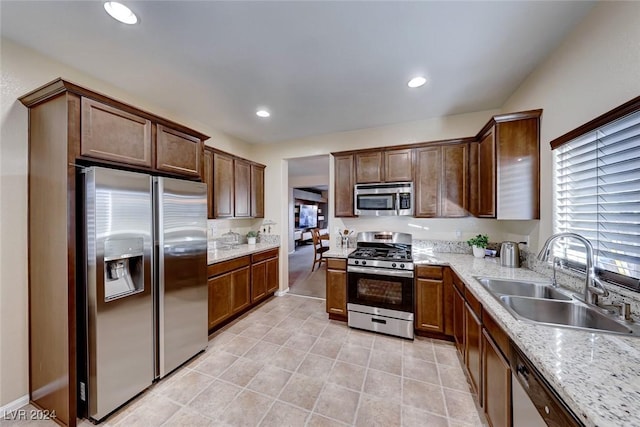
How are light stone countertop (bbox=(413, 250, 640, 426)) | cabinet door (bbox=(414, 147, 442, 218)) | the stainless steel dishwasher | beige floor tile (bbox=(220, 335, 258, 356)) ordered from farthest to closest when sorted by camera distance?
1. cabinet door (bbox=(414, 147, 442, 218))
2. beige floor tile (bbox=(220, 335, 258, 356))
3. the stainless steel dishwasher
4. light stone countertop (bbox=(413, 250, 640, 426))

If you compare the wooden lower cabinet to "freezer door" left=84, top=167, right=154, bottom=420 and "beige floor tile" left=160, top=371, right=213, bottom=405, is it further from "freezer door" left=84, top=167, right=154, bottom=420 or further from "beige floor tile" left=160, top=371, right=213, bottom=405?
"freezer door" left=84, top=167, right=154, bottom=420

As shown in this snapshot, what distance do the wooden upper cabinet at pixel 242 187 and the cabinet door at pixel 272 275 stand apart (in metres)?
0.90

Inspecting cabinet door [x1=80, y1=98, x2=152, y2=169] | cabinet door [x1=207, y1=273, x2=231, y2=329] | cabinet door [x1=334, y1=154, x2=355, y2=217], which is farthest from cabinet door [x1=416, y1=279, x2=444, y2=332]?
cabinet door [x1=80, y1=98, x2=152, y2=169]

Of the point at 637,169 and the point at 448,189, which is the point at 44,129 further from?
the point at 448,189

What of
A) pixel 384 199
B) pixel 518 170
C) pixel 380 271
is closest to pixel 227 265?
pixel 380 271

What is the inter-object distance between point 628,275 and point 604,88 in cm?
113

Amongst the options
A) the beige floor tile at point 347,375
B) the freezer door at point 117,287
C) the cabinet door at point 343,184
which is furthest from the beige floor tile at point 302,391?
the cabinet door at point 343,184

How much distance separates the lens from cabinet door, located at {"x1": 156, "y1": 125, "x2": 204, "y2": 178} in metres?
2.13

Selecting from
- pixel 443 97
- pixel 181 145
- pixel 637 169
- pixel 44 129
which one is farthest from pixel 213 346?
pixel 443 97

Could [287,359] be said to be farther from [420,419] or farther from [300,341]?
[420,419]

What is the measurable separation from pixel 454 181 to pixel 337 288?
2056mm

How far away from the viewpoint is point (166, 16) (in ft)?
5.18

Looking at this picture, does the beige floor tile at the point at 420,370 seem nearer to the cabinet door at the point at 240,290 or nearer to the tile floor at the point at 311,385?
the tile floor at the point at 311,385

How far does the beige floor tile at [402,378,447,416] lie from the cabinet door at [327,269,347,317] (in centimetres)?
115
